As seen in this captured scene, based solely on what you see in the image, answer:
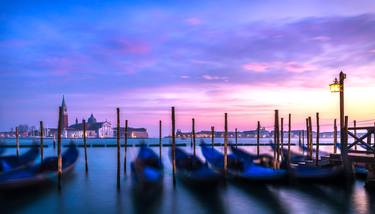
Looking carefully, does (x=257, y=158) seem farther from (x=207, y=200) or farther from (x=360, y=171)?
(x=207, y=200)

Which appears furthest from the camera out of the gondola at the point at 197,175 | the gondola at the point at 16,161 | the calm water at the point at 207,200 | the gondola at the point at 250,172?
the gondola at the point at 16,161

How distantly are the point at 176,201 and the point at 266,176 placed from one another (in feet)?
14.1

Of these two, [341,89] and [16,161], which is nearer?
[341,89]

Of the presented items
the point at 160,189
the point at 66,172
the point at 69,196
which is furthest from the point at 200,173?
the point at 66,172

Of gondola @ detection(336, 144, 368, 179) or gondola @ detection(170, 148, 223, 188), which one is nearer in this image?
gondola @ detection(170, 148, 223, 188)

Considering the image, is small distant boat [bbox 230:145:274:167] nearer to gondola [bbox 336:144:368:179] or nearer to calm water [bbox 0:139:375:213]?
gondola [bbox 336:144:368:179]

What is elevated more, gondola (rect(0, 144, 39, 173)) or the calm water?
gondola (rect(0, 144, 39, 173))

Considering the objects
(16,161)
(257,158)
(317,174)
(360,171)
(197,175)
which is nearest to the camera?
(317,174)

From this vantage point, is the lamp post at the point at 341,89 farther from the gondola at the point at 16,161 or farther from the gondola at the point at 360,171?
the gondola at the point at 16,161

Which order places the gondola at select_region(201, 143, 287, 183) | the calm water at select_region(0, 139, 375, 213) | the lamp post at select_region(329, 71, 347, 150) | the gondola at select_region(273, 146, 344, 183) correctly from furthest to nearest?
1. the gondola at select_region(201, 143, 287, 183)
2. the gondola at select_region(273, 146, 344, 183)
3. the lamp post at select_region(329, 71, 347, 150)
4. the calm water at select_region(0, 139, 375, 213)

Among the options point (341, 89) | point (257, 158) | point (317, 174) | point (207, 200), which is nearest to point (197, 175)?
point (207, 200)

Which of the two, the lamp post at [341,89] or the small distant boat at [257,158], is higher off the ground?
the lamp post at [341,89]

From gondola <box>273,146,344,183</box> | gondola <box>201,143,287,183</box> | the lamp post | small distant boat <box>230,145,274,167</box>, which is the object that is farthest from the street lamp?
small distant boat <box>230,145,274,167</box>

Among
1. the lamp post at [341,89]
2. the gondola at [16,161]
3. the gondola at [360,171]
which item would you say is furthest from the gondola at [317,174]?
the gondola at [16,161]
